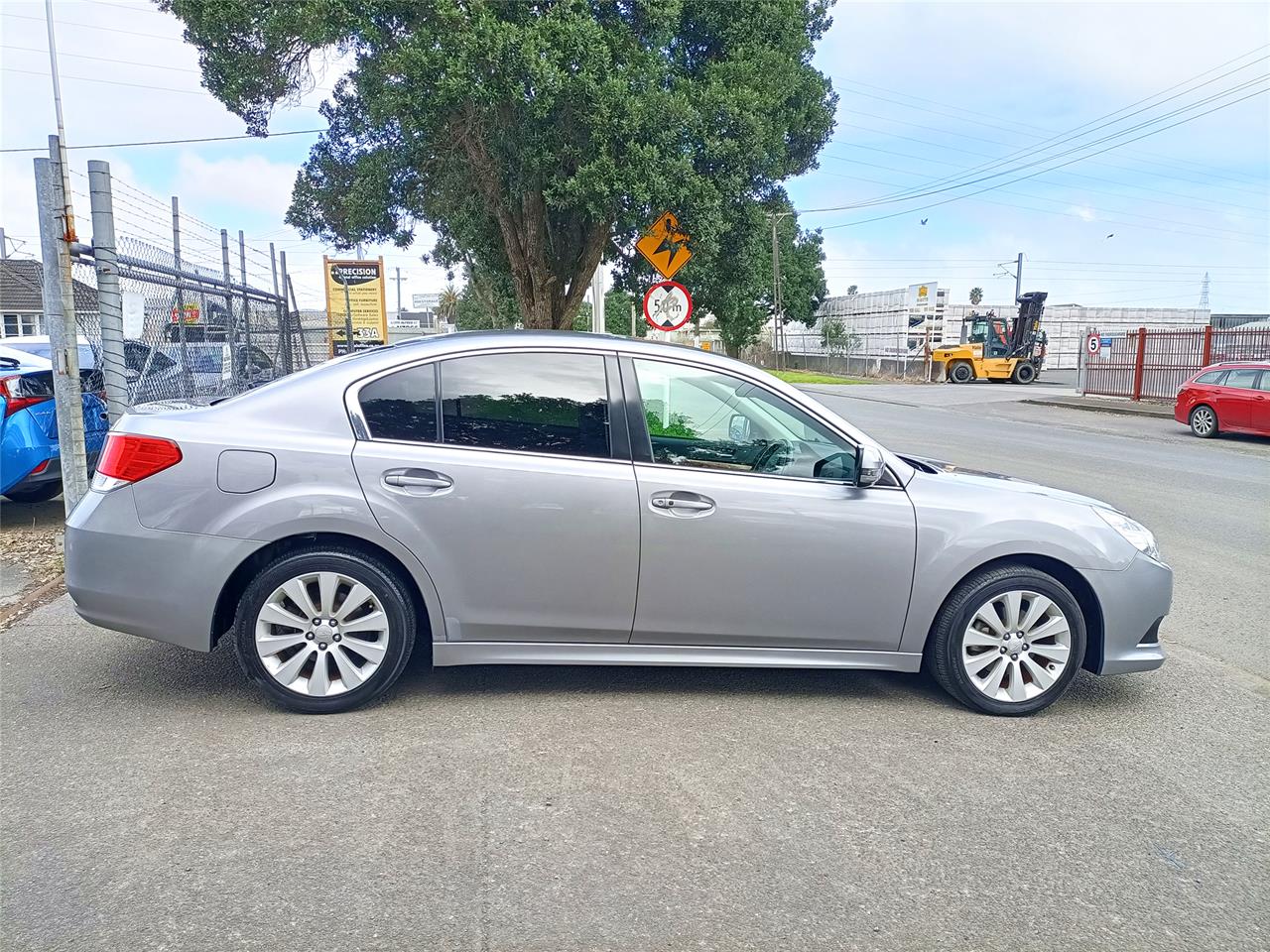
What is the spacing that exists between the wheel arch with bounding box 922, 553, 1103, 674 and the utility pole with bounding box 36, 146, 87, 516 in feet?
20.1

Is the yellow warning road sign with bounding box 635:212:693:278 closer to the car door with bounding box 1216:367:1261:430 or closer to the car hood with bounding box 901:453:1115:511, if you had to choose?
the car hood with bounding box 901:453:1115:511

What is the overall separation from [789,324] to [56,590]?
229ft

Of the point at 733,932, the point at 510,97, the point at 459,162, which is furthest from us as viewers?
the point at 459,162

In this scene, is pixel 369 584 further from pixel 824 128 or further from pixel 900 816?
pixel 824 128

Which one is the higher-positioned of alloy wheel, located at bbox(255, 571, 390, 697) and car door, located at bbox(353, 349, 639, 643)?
car door, located at bbox(353, 349, 639, 643)

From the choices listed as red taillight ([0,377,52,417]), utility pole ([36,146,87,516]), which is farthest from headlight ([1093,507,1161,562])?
red taillight ([0,377,52,417])

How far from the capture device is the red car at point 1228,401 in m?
17.0

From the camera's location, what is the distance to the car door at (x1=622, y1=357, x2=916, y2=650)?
4078 millimetres

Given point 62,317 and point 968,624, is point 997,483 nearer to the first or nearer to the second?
point 968,624

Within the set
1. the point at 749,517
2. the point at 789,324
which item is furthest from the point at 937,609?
the point at 789,324

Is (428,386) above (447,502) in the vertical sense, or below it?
above

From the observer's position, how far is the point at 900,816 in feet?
10.9

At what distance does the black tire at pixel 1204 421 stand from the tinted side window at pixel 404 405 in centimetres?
1819

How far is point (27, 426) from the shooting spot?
7461mm
